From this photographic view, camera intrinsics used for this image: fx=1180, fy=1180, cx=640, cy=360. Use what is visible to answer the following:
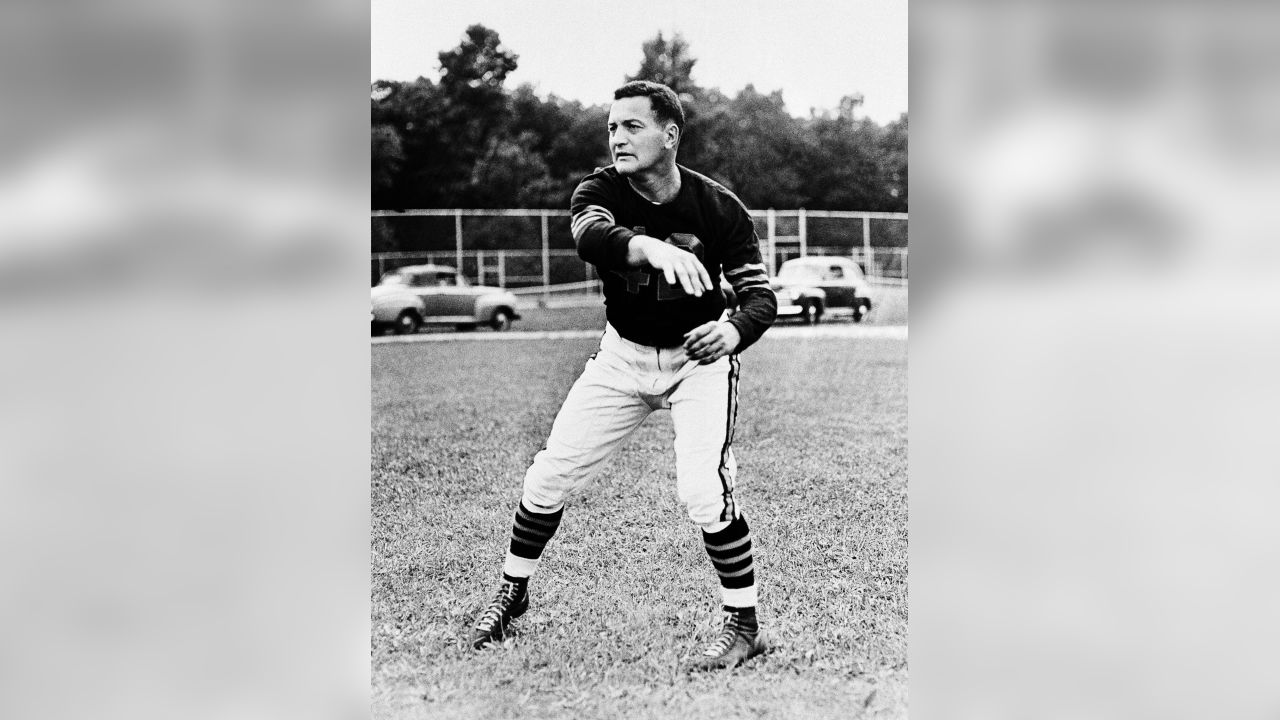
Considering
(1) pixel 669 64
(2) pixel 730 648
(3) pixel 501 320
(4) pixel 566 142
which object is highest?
(1) pixel 669 64

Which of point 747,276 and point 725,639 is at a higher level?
point 747,276

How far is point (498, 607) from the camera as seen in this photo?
4.04m

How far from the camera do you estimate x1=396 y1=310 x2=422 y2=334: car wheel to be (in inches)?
227

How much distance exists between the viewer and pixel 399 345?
19.3 feet

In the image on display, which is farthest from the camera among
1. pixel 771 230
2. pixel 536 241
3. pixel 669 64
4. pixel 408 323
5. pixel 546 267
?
pixel 408 323

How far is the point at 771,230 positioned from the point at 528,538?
174 cm

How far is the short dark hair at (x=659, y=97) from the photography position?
13.1 feet

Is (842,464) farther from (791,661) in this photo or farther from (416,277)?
(416,277)

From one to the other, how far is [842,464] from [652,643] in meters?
1.34

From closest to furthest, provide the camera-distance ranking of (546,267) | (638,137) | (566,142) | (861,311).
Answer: (638,137)
(566,142)
(546,267)
(861,311)
